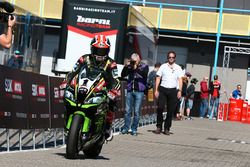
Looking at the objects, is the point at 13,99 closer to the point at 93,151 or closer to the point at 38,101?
the point at 38,101

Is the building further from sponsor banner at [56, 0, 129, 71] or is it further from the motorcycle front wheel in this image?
the motorcycle front wheel

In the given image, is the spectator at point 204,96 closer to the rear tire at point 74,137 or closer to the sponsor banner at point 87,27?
the sponsor banner at point 87,27

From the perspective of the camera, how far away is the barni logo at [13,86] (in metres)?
10.6

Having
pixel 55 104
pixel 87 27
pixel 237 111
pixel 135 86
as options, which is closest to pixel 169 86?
pixel 135 86

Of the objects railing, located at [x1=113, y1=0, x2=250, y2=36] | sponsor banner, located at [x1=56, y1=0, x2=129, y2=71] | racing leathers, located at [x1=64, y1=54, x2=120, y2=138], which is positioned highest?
railing, located at [x1=113, y1=0, x2=250, y2=36]

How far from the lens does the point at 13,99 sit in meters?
10.9

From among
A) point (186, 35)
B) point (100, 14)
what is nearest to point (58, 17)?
point (186, 35)

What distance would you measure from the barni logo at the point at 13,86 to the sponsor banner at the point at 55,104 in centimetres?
142

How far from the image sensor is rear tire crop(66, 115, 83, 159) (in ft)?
30.9

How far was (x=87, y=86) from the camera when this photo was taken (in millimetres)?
9867

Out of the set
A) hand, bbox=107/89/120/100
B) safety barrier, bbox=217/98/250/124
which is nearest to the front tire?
hand, bbox=107/89/120/100

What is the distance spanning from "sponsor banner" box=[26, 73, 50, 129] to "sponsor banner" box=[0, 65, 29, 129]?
18 cm

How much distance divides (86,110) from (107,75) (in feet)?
2.34

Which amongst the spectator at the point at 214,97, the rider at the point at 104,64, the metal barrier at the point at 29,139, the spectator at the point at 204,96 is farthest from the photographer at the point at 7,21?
the spectator at the point at 214,97
